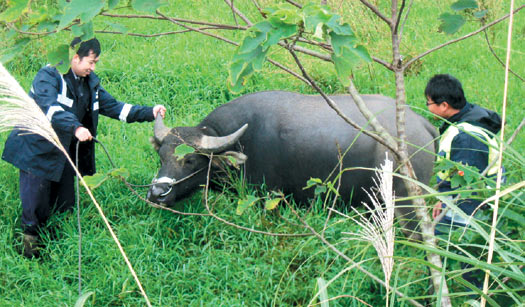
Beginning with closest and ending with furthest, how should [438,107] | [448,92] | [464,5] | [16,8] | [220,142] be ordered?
[16,8] < [464,5] < [448,92] < [438,107] < [220,142]

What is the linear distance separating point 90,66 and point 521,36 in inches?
274

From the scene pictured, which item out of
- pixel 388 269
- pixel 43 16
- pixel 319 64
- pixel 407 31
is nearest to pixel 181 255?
pixel 43 16

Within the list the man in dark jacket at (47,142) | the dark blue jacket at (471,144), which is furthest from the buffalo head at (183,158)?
the dark blue jacket at (471,144)

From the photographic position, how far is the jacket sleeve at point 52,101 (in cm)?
450

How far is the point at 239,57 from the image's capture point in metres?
2.21

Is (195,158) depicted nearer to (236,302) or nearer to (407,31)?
(236,302)

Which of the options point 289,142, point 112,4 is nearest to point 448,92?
point 289,142

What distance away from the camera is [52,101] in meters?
4.63

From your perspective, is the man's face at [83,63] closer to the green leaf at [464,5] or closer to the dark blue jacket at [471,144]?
the dark blue jacket at [471,144]

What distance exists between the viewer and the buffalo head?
5.02 meters

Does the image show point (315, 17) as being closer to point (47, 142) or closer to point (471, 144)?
point (471, 144)

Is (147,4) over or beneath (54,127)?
over

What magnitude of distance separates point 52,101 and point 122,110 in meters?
0.86

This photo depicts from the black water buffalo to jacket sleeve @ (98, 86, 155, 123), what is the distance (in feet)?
0.50
